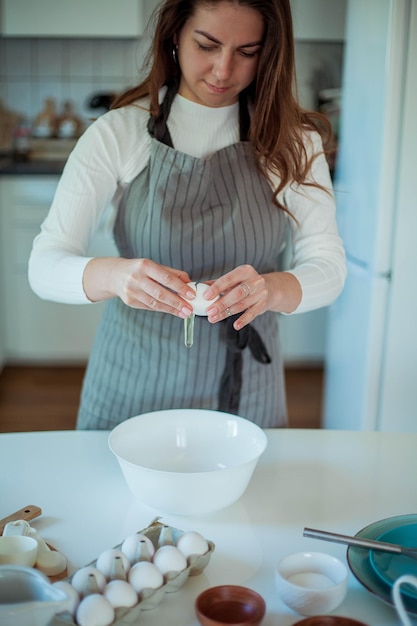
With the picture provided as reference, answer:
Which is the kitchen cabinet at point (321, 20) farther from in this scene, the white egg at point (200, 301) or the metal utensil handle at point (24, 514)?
the metal utensil handle at point (24, 514)

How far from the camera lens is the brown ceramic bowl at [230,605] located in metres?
0.77

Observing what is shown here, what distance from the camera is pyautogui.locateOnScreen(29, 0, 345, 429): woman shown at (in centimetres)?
132

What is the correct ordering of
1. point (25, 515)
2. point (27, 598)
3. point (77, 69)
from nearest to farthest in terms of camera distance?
1. point (27, 598)
2. point (25, 515)
3. point (77, 69)

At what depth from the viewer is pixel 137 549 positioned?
2.70 ft

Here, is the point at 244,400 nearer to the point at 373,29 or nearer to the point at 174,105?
the point at 174,105

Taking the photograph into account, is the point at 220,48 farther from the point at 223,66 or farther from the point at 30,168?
the point at 30,168

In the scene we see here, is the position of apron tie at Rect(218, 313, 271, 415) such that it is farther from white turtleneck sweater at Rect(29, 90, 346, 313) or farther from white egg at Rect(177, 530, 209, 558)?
white egg at Rect(177, 530, 209, 558)

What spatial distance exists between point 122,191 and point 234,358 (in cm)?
38

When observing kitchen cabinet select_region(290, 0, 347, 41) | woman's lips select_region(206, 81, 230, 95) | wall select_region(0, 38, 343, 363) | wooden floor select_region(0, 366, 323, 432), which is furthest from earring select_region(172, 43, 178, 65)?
wall select_region(0, 38, 343, 363)

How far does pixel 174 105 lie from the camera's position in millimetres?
1433

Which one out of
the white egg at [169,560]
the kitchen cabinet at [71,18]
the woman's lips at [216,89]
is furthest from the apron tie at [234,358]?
the kitchen cabinet at [71,18]

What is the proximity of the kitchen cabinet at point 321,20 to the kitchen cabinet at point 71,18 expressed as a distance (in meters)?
0.72

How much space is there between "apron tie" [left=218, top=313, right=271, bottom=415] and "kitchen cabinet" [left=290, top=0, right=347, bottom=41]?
2.31m

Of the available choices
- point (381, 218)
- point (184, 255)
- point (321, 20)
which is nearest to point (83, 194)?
point (184, 255)
